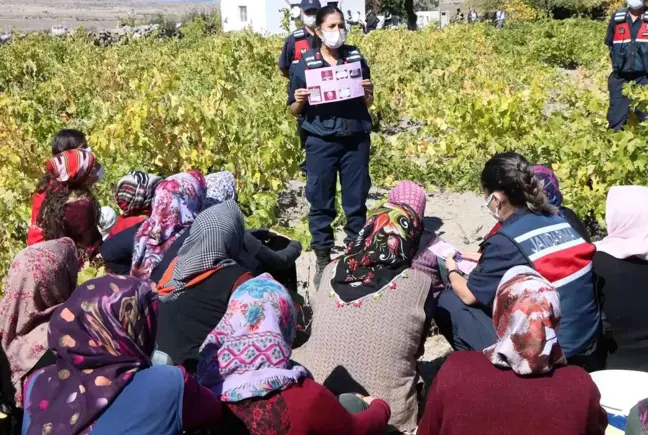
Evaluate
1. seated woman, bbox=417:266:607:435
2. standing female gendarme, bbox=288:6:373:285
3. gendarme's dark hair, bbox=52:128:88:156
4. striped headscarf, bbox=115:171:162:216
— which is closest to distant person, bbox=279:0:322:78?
standing female gendarme, bbox=288:6:373:285

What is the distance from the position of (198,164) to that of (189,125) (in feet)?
1.13

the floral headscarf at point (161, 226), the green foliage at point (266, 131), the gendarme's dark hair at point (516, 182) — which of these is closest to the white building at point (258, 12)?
the green foliage at point (266, 131)

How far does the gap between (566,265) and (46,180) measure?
2.85 meters

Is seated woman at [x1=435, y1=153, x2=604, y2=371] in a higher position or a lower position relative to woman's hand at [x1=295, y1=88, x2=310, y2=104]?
lower

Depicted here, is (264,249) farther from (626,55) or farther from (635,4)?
(635,4)

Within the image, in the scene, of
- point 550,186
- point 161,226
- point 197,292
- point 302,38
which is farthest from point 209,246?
point 302,38

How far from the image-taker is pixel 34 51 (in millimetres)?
13852

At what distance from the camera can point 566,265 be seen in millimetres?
2867

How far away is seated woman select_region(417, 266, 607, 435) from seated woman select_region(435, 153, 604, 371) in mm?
687

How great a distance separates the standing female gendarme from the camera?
4.59m

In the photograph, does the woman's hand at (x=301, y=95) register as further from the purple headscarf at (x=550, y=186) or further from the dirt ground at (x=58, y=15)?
the dirt ground at (x=58, y=15)

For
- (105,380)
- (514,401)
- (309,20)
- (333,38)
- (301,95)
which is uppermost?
(309,20)

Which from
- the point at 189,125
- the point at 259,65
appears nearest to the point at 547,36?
the point at 259,65

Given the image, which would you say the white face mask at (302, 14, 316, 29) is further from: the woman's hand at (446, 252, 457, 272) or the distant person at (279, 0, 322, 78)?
the woman's hand at (446, 252, 457, 272)
